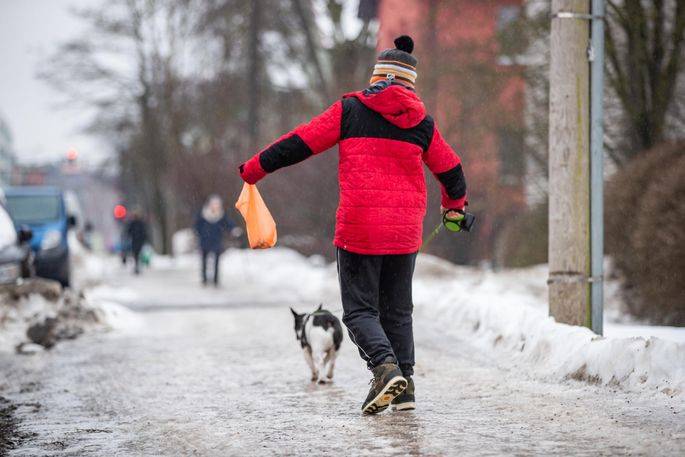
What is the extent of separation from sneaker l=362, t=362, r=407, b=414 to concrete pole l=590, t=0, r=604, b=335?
266cm

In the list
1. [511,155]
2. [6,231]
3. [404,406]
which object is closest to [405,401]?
[404,406]

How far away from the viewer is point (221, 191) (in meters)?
30.0

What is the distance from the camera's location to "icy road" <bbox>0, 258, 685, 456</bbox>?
484 centimetres

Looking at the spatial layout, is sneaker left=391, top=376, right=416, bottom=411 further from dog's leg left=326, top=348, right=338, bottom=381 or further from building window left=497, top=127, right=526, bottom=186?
building window left=497, top=127, right=526, bottom=186

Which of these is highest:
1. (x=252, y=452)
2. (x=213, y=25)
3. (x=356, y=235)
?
(x=213, y=25)

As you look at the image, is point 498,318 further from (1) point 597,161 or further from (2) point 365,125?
(2) point 365,125

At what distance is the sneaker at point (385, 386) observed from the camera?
5.46m

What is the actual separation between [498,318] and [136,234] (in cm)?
1871

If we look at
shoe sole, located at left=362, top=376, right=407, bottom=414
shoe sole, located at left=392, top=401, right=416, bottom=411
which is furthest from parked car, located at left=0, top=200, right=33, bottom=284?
shoe sole, located at left=362, top=376, right=407, bottom=414

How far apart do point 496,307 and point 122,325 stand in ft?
14.3

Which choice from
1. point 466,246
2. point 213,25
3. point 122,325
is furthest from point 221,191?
point 122,325

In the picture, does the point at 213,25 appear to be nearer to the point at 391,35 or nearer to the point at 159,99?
the point at 159,99

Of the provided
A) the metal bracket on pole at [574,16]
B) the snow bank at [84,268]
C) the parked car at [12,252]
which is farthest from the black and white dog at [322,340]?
Answer: the snow bank at [84,268]

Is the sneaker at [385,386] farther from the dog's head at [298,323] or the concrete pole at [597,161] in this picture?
the concrete pole at [597,161]
